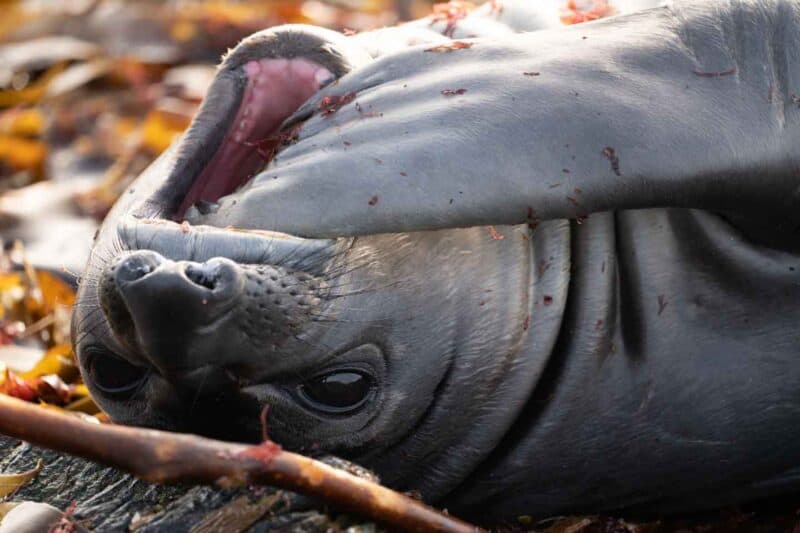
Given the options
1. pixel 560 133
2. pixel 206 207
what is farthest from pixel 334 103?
pixel 560 133

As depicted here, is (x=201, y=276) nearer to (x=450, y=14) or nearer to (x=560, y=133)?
(x=560, y=133)

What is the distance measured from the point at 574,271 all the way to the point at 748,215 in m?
0.38

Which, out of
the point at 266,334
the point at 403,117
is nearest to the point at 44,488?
the point at 266,334

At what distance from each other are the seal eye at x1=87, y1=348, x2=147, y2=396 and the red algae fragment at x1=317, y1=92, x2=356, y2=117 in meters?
0.65

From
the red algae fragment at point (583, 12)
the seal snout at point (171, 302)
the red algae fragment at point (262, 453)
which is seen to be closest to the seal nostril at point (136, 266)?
the seal snout at point (171, 302)

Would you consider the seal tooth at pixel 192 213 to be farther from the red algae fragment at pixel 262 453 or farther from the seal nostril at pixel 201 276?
the red algae fragment at pixel 262 453

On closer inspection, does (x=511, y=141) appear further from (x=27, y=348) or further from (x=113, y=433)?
(x=27, y=348)

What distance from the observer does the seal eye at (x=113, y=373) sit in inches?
112

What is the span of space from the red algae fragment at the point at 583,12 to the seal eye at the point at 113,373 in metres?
1.38

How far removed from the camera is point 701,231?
3021mm

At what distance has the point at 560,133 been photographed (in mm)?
2719

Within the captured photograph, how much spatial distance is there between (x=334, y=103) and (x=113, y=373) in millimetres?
721

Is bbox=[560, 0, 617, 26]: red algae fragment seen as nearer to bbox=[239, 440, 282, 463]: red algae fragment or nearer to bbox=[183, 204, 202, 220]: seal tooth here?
bbox=[183, 204, 202, 220]: seal tooth

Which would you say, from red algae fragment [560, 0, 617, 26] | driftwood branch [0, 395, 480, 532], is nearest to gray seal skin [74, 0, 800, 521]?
driftwood branch [0, 395, 480, 532]
